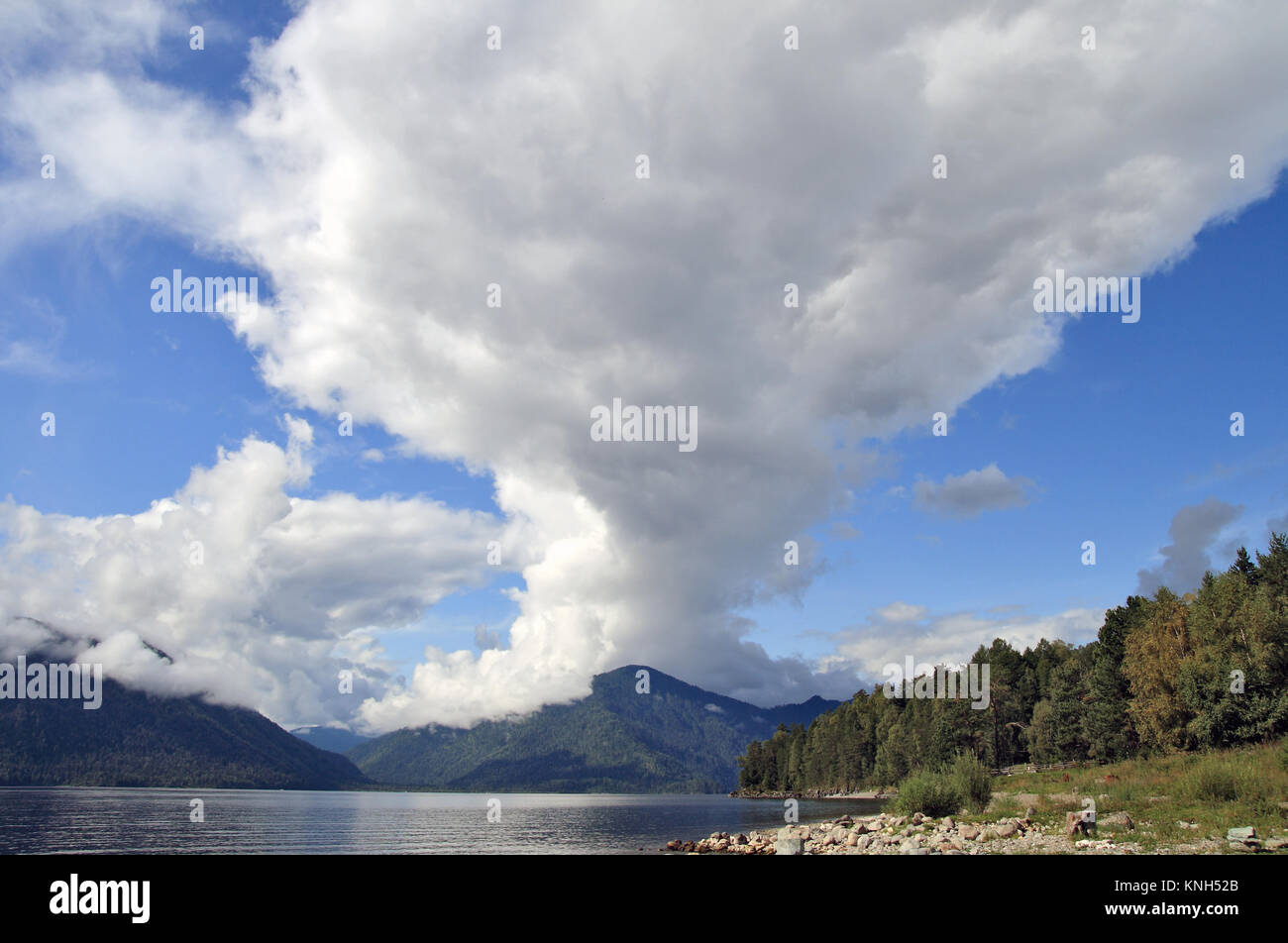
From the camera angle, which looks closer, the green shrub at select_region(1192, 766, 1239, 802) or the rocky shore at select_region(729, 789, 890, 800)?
the green shrub at select_region(1192, 766, 1239, 802)

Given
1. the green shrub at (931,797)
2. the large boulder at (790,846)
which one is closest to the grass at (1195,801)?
the green shrub at (931,797)

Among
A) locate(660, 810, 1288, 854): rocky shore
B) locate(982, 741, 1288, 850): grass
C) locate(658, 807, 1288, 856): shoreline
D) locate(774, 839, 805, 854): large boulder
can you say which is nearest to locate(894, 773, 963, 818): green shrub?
locate(658, 807, 1288, 856): shoreline

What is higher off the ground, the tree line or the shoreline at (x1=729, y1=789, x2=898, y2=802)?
the tree line

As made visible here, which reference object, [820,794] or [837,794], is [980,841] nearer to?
[837,794]

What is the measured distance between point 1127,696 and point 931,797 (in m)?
49.2

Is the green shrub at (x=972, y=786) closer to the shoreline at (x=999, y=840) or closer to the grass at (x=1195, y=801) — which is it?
the grass at (x=1195, y=801)

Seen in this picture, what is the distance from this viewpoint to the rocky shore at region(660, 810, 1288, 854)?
26833mm

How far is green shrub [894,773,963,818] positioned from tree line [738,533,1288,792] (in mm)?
26847

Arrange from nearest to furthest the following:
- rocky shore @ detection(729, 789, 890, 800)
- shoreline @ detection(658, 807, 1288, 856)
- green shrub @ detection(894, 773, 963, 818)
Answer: shoreline @ detection(658, 807, 1288, 856) → green shrub @ detection(894, 773, 963, 818) → rocky shore @ detection(729, 789, 890, 800)

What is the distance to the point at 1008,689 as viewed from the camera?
119000mm

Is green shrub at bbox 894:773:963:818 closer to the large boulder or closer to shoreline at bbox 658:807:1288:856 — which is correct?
shoreline at bbox 658:807:1288:856

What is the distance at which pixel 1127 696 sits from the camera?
81.3 metres

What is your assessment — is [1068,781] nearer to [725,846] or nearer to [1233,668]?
[1233,668]
